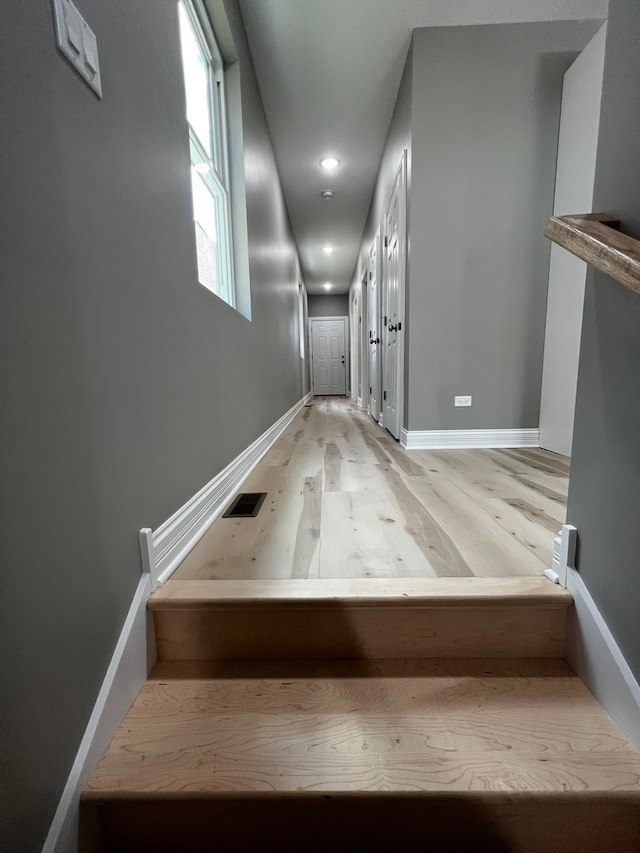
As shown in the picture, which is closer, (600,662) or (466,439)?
(600,662)

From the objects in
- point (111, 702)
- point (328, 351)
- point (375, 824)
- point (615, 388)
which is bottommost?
point (375, 824)

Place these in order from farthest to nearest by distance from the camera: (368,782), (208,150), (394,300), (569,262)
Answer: (394,300)
(569,262)
(208,150)
(368,782)

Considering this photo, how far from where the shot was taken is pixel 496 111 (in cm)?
215

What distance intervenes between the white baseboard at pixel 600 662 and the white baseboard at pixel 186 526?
103cm

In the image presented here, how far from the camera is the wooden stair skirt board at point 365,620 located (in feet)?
2.65

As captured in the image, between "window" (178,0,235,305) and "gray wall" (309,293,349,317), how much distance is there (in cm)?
742

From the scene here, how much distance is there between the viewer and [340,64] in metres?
2.38

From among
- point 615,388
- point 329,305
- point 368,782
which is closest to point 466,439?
point 615,388

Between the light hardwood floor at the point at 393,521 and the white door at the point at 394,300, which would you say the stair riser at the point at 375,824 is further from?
the white door at the point at 394,300

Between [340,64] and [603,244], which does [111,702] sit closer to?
[603,244]

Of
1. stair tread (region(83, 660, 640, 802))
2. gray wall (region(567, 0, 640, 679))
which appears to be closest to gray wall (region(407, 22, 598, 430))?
gray wall (region(567, 0, 640, 679))

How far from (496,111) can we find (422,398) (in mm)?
1893

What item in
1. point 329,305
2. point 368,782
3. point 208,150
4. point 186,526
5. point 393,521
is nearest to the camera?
point 368,782

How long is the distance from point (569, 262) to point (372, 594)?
2.42 metres
